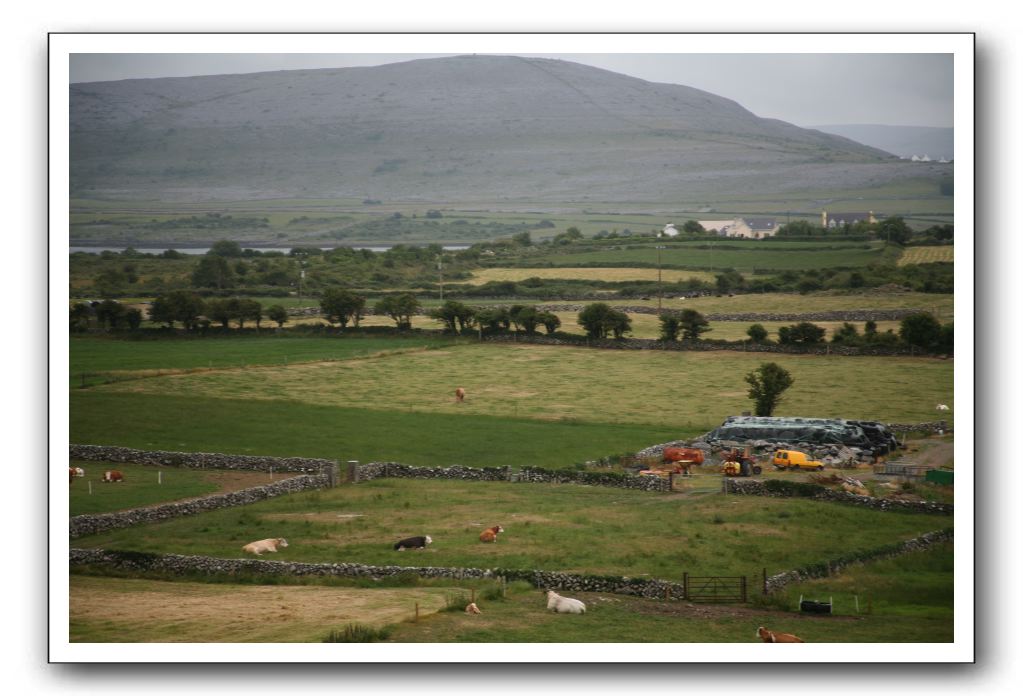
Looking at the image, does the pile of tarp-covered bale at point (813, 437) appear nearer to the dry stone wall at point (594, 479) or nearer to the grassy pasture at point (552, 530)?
the dry stone wall at point (594, 479)

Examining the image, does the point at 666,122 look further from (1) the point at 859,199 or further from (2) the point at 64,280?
(2) the point at 64,280

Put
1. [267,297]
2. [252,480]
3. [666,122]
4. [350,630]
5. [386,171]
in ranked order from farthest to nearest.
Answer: [386,171], [666,122], [267,297], [252,480], [350,630]

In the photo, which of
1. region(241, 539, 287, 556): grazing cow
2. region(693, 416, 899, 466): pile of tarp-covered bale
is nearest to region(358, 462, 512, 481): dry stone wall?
region(693, 416, 899, 466): pile of tarp-covered bale

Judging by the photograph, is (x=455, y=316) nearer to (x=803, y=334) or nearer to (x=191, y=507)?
(x=803, y=334)

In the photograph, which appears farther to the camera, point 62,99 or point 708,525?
point 708,525

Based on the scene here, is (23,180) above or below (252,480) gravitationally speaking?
above

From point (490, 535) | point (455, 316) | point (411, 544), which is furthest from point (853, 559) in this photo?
point (455, 316)

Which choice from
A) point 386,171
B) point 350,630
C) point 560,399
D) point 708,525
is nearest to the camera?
point 350,630
